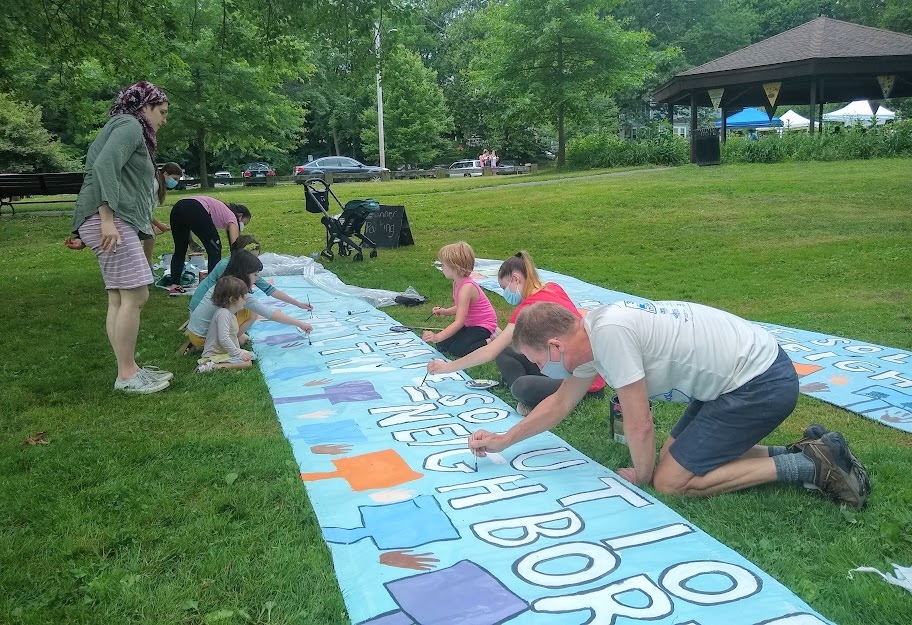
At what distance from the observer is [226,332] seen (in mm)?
5391

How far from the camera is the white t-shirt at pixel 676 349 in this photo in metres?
2.78

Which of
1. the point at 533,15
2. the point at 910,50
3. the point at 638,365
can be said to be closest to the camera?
the point at 638,365

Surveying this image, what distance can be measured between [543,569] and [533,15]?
24.1 metres

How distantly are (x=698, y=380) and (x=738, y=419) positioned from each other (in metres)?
0.22

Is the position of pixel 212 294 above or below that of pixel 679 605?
above

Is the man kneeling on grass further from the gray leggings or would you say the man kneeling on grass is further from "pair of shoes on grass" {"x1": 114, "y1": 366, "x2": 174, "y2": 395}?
"pair of shoes on grass" {"x1": 114, "y1": 366, "x2": 174, "y2": 395}

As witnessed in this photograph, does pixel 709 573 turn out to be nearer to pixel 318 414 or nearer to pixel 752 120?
pixel 318 414

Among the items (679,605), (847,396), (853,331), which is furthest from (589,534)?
(853,331)

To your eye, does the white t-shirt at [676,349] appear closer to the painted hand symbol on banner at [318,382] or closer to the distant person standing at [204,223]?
the painted hand symbol on banner at [318,382]

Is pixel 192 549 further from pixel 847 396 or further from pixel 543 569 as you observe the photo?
pixel 847 396

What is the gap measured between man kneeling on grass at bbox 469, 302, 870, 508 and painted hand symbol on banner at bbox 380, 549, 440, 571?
87 cm

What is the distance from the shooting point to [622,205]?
14047mm

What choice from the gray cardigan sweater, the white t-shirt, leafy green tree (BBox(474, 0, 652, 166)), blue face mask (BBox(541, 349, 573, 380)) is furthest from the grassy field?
leafy green tree (BBox(474, 0, 652, 166))

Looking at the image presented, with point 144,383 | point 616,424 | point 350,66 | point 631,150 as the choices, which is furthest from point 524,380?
point 631,150
